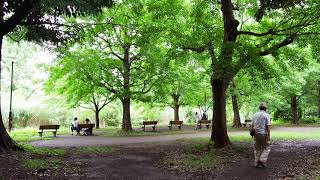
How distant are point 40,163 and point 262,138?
6766 mm

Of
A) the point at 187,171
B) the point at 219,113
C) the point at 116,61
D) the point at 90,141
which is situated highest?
the point at 116,61

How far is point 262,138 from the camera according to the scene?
36.5 feet

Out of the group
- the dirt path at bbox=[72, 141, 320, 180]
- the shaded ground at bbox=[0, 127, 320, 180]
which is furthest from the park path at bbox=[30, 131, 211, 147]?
the dirt path at bbox=[72, 141, 320, 180]

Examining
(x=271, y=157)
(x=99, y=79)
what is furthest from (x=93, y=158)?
(x=99, y=79)

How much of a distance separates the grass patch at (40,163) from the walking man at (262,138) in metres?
6.11

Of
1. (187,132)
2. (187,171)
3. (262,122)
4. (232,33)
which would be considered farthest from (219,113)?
(187,132)

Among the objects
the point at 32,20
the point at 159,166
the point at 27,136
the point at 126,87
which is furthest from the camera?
the point at 126,87

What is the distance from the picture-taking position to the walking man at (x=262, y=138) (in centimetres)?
1109

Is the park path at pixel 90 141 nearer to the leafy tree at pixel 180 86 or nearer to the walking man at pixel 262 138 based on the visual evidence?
the leafy tree at pixel 180 86

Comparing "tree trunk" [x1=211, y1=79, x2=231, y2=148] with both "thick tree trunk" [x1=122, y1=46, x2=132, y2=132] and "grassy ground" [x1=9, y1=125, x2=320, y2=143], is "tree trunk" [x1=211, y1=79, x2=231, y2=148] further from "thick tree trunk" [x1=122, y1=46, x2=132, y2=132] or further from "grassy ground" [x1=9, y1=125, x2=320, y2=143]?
"thick tree trunk" [x1=122, y1=46, x2=132, y2=132]

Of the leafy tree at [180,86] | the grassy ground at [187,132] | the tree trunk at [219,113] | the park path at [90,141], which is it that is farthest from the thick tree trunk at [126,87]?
the tree trunk at [219,113]

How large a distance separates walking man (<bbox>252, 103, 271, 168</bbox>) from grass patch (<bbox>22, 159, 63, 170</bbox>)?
6108mm

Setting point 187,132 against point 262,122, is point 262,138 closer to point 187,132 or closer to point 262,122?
point 262,122

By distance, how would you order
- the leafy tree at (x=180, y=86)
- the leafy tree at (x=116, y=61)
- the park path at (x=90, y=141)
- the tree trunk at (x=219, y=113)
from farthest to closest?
the leafy tree at (x=180, y=86), the leafy tree at (x=116, y=61), the park path at (x=90, y=141), the tree trunk at (x=219, y=113)
